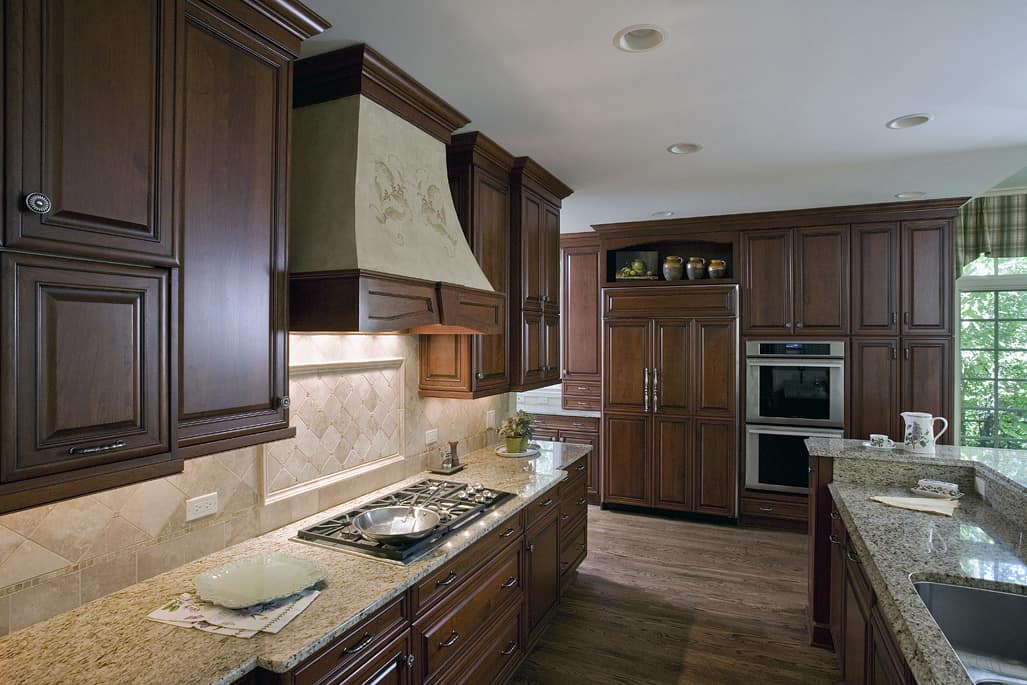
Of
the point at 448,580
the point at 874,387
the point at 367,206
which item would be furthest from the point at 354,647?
the point at 874,387

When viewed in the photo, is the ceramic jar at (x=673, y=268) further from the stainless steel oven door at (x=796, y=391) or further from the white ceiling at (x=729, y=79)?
the white ceiling at (x=729, y=79)

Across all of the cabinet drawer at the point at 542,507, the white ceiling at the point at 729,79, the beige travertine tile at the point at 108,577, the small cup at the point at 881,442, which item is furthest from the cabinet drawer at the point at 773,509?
the beige travertine tile at the point at 108,577

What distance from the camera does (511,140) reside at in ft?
10.00

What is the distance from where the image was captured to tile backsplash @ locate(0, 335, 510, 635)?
1447 mm

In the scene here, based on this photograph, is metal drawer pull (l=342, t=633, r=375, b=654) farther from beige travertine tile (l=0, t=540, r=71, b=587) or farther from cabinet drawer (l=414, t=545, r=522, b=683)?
beige travertine tile (l=0, t=540, r=71, b=587)

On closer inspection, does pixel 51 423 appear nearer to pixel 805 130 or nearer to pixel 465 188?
pixel 465 188

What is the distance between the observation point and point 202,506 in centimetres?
186

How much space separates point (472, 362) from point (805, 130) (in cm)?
203

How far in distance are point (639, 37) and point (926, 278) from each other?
3.77m

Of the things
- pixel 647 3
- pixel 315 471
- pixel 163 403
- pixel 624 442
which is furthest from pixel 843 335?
pixel 163 403

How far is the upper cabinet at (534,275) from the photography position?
347 cm

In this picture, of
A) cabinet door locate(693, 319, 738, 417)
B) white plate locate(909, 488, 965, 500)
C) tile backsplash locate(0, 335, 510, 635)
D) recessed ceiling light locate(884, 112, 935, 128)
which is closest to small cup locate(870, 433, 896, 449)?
white plate locate(909, 488, 965, 500)

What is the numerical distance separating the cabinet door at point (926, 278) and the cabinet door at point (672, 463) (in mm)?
1897

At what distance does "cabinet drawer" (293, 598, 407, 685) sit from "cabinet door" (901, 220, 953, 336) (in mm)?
4494
